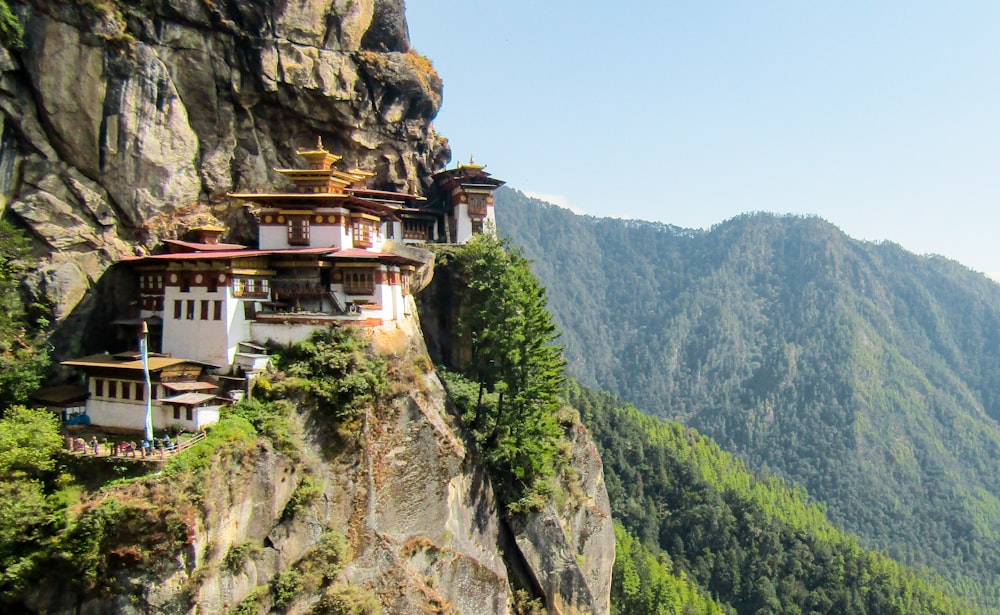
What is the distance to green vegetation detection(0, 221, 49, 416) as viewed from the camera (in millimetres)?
29594

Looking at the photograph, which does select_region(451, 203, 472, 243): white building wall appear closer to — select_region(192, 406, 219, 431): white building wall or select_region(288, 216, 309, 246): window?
select_region(288, 216, 309, 246): window

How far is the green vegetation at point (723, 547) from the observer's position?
90125mm

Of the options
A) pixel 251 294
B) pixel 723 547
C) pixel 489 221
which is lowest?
pixel 723 547

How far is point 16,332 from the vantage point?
102 ft

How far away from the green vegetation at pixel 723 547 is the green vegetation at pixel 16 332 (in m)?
60.6

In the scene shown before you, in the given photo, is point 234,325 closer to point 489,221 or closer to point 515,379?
point 515,379

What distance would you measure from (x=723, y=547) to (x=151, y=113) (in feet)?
326

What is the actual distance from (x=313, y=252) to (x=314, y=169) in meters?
7.39

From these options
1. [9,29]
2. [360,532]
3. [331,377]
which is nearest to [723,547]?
[360,532]

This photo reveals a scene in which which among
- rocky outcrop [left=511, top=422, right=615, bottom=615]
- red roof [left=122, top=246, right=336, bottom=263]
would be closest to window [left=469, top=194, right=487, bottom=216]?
rocky outcrop [left=511, top=422, right=615, bottom=615]

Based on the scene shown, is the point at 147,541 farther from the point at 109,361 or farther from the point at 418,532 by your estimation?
the point at 418,532

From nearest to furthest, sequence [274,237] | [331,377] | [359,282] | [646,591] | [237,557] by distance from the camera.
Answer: [237,557] < [331,377] < [359,282] < [274,237] < [646,591]

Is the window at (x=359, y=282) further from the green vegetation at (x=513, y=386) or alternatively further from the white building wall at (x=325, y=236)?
the green vegetation at (x=513, y=386)

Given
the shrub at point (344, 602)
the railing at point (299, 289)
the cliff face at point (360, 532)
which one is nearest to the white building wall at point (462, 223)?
the cliff face at point (360, 532)
